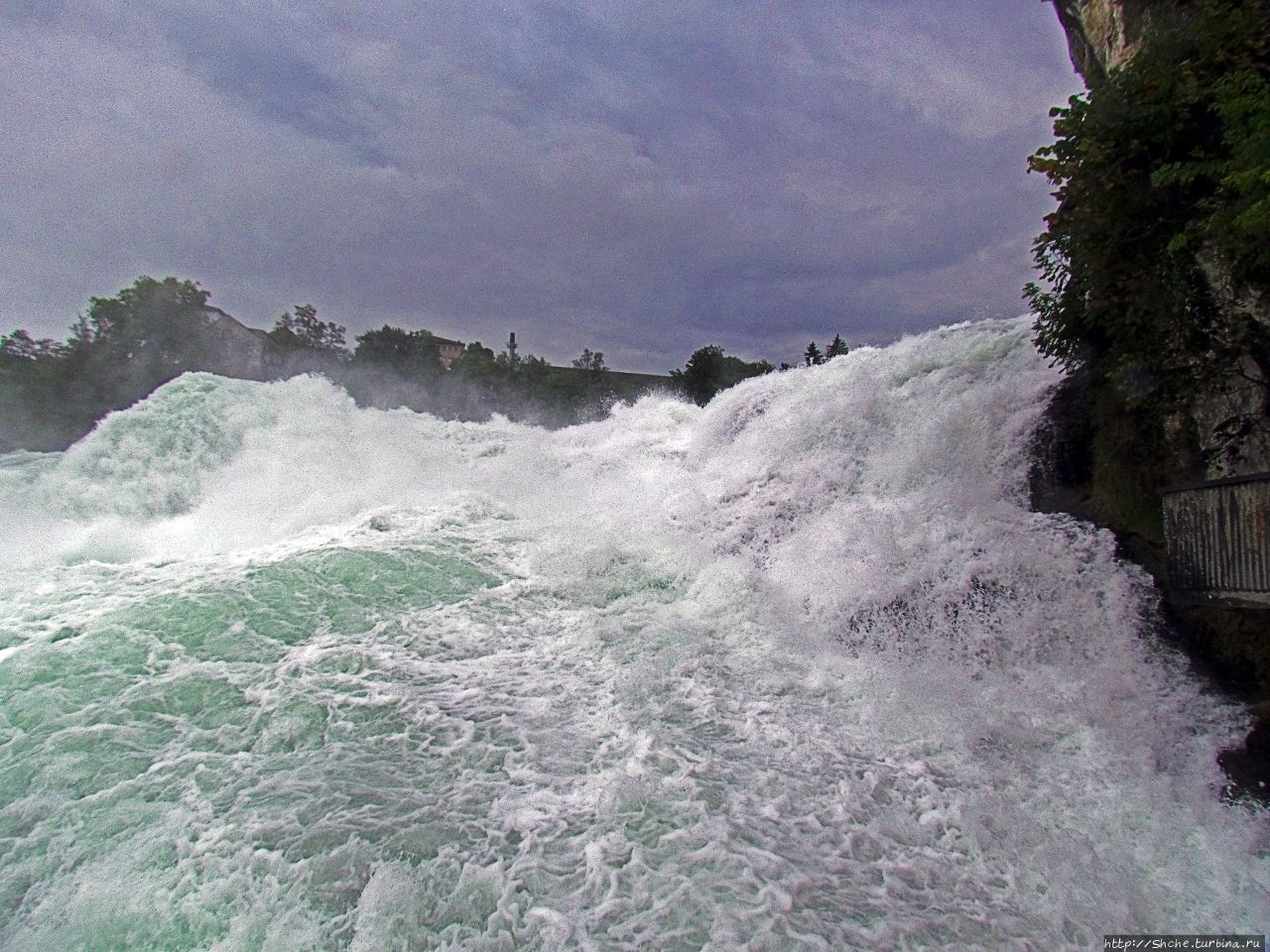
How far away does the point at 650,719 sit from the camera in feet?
13.7

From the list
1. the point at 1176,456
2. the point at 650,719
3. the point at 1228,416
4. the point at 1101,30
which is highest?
the point at 1101,30

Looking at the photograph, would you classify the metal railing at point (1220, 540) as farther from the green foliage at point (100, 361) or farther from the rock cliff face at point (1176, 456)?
the green foliage at point (100, 361)

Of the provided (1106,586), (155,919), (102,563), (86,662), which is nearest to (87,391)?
(102,563)

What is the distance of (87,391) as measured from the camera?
2995cm

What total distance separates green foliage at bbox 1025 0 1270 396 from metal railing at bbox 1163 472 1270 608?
3.42 feet

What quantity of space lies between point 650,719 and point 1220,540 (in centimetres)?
394

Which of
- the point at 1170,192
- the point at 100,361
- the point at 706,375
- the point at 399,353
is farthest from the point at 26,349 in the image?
the point at 1170,192

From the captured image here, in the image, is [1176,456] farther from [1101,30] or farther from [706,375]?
[706,375]

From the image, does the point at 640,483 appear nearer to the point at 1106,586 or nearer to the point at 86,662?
the point at 1106,586

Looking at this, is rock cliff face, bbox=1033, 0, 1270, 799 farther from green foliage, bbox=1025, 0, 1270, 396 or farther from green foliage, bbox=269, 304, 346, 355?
green foliage, bbox=269, 304, 346, 355

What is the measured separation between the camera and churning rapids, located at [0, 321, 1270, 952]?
8.77 ft

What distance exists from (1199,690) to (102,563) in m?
9.62

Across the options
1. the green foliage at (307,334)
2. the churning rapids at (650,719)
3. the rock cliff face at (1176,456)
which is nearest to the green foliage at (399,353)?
the green foliage at (307,334)

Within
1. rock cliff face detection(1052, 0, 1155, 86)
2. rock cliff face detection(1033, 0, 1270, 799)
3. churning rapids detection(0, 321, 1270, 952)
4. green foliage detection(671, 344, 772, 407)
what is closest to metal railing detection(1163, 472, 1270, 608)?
rock cliff face detection(1033, 0, 1270, 799)
